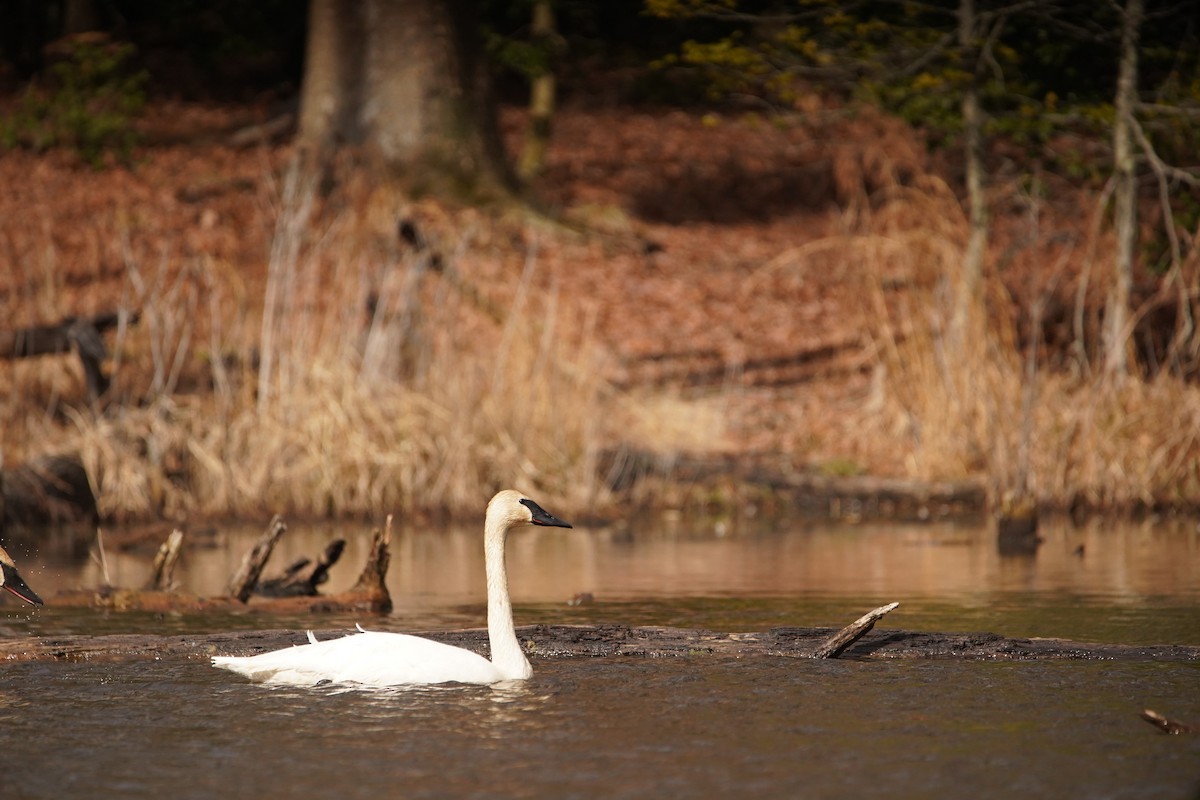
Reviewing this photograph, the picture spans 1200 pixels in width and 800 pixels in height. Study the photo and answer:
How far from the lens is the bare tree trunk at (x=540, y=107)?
110 ft

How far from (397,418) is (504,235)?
10629mm

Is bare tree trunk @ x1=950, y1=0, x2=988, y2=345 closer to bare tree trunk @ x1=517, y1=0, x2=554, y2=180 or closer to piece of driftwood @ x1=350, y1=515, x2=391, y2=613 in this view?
piece of driftwood @ x1=350, y1=515, x2=391, y2=613

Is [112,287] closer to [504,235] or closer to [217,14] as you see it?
[504,235]

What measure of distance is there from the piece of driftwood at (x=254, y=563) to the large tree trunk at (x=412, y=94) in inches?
697

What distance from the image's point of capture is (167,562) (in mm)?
11711

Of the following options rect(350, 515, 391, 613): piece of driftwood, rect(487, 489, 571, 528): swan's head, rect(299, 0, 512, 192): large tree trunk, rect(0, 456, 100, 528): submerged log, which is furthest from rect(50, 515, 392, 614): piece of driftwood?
rect(299, 0, 512, 192): large tree trunk

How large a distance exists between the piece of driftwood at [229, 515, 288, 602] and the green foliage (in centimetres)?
2273

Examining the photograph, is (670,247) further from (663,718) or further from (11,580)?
(663,718)

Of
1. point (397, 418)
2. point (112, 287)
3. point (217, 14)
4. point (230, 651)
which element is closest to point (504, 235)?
point (112, 287)

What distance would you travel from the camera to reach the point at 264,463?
1800 centimetres

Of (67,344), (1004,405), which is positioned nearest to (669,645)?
(1004,405)

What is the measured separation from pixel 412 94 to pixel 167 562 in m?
18.5

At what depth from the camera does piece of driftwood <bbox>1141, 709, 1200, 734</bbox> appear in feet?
23.4

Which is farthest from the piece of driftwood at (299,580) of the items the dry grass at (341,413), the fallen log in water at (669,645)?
the dry grass at (341,413)
